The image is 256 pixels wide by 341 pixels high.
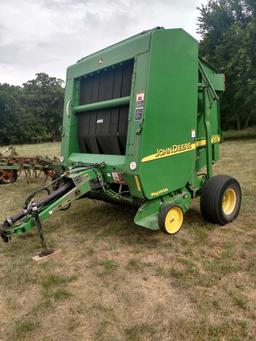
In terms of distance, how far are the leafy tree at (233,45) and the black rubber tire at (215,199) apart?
14.4 metres

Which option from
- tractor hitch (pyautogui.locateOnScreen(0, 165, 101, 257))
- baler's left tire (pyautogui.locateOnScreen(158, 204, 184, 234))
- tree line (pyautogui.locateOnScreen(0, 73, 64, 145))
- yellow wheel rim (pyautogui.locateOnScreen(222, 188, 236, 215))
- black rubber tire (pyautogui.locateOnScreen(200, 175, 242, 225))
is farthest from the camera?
tree line (pyautogui.locateOnScreen(0, 73, 64, 145))

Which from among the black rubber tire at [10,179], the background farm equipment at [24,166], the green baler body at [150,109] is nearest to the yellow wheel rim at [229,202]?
the green baler body at [150,109]

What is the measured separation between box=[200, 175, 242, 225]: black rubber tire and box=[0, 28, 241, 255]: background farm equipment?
0.04 ft

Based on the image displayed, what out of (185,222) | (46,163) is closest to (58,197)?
(185,222)

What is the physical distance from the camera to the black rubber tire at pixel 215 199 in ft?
13.8

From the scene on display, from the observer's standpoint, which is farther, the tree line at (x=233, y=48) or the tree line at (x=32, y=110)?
the tree line at (x=32, y=110)

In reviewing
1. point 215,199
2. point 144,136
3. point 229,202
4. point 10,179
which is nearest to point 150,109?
point 144,136

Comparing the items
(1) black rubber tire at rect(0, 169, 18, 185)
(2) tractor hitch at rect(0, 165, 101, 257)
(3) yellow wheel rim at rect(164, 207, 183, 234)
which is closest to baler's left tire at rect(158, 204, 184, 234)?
(3) yellow wheel rim at rect(164, 207, 183, 234)

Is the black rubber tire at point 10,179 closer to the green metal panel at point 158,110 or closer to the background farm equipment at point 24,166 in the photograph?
the background farm equipment at point 24,166

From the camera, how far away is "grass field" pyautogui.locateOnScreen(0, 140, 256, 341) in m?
2.37

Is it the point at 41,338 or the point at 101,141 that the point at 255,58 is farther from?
the point at 41,338

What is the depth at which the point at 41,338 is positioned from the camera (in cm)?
229

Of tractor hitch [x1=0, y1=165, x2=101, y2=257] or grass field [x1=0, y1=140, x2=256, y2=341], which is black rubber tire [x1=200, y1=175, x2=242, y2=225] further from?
tractor hitch [x1=0, y1=165, x2=101, y2=257]

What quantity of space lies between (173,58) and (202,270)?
240cm
